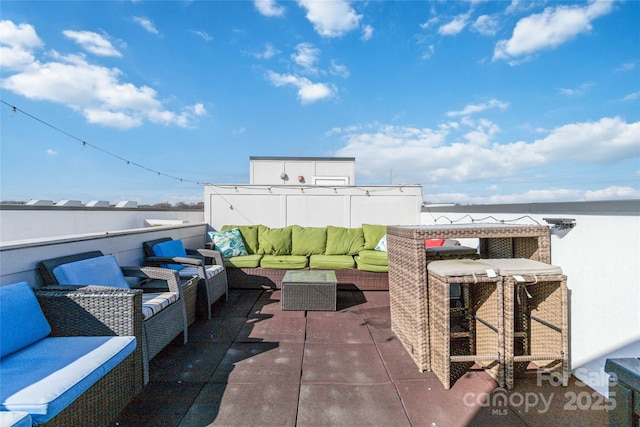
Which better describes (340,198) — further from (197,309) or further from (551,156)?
(551,156)

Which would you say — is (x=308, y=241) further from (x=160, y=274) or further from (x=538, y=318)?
(x=538, y=318)

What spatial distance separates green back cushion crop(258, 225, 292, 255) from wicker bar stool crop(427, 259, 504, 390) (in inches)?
121

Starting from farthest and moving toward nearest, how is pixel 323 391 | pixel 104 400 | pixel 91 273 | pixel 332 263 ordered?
pixel 332 263 < pixel 91 273 < pixel 323 391 < pixel 104 400

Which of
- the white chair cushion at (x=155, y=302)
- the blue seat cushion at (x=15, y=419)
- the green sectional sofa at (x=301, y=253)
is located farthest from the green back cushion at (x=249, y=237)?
the blue seat cushion at (x=15, y=419)

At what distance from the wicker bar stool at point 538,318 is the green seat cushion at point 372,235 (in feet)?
8.82

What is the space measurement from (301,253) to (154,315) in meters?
2.87

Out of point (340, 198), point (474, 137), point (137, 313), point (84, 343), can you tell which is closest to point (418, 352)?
point (137, 313)

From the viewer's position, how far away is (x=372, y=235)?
4.93 metres

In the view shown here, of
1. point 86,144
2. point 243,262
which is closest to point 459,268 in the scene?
point 243,262

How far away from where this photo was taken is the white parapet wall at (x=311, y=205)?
5.62 m

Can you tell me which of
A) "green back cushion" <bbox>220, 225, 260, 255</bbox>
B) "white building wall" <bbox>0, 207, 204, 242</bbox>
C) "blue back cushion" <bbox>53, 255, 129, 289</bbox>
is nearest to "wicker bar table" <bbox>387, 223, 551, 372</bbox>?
"blue back cushion" <bbox>53, 255, 129, 289</bbox>

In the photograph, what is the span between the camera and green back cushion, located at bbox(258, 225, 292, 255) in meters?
4.83

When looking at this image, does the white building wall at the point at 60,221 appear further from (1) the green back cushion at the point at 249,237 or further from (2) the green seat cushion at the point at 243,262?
(2) the green seat cushion at the point at 243,262

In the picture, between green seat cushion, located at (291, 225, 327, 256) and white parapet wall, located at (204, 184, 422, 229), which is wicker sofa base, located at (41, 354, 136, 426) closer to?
green seat cushion, located at (291, 225, 327, 256)
